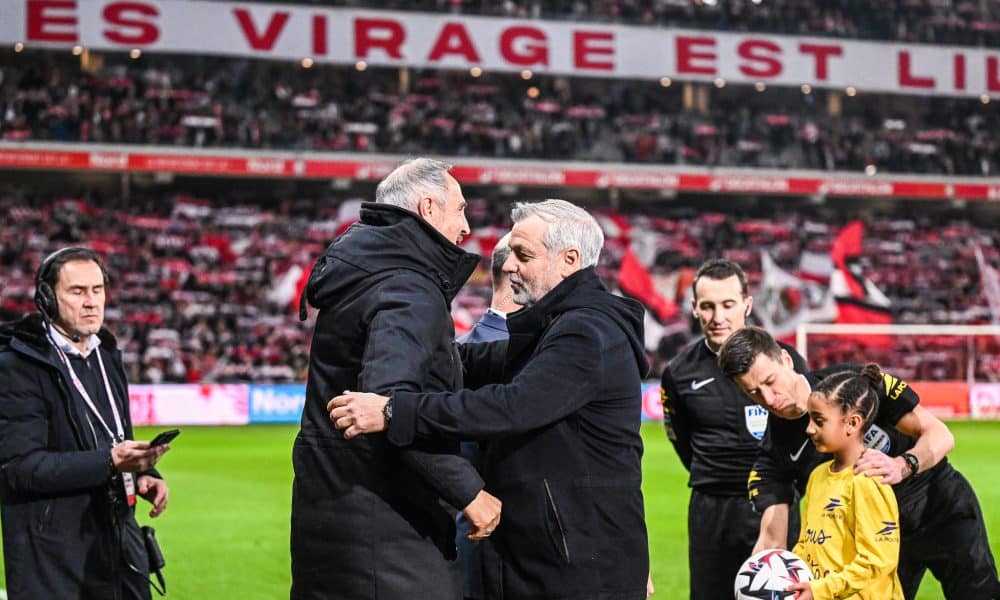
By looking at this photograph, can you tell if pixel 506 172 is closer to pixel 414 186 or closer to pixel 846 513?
pixel 846 513

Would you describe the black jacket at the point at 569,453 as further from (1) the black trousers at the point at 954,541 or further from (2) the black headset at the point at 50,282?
(1) the black trousers at the point at 954,541

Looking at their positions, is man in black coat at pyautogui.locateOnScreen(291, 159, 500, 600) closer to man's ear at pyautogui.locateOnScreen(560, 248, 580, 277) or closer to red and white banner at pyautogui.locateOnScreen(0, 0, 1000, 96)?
man's ear at pyautogui.locateOnScreen(560, 248, 580, 277)

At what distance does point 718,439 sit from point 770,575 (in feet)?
4.42

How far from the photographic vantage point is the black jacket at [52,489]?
4.73m

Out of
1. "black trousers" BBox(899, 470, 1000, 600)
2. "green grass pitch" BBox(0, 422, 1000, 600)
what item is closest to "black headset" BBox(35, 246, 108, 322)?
"green grass pitch" BBox(0, 422, 1000, 600)

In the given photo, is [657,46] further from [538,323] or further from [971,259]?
[538,323]

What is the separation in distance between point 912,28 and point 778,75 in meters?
6.14

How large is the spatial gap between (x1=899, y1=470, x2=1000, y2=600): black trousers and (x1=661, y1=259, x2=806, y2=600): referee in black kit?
2.55 feet

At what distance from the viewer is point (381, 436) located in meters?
4.01

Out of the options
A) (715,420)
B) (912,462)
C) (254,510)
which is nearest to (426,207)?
(912,462)

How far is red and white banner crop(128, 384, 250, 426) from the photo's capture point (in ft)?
78.8

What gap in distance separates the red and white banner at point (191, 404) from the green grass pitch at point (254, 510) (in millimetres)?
920

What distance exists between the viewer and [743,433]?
6230mm

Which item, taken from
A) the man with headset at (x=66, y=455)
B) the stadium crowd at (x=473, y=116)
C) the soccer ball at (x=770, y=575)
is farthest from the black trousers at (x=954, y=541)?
the stadium crowd at (x=473, y=116)
